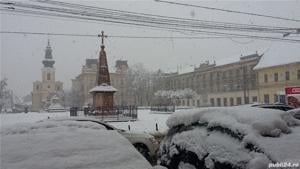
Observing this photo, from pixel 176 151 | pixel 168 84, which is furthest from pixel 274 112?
pixel 168 84

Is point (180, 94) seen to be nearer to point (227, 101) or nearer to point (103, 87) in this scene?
point (227, 101)

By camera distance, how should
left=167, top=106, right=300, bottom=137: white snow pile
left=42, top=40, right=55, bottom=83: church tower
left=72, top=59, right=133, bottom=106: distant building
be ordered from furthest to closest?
left=42, top=40, right=55, bottom=83: church tower
left=72, top=59, right=133, bottom=106: distant building
left=167, top=106, right=300, bottom=137: white snow pile

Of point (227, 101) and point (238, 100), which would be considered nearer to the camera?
point (238, 100)

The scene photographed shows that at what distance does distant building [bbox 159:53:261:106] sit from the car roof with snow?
63.7 m

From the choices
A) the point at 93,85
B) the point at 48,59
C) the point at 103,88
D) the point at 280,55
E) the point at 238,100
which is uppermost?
the point at 48,59

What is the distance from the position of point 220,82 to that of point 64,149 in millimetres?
82656

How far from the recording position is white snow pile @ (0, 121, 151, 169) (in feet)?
11.8

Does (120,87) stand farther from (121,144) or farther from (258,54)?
(121,144)

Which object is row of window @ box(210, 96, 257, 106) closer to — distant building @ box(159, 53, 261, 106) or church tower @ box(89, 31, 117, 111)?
distant building @ box(159, 53, 261, 106)

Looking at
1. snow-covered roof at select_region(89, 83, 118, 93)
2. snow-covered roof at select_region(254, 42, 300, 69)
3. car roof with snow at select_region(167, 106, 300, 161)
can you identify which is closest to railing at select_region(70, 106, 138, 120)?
snow-covered roof at select_region(89, 83, 118, 93)

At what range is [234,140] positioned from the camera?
471cm

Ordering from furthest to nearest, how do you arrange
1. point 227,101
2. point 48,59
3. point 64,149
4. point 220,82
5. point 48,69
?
point 48,59 < point 48,69 < point 220,82 < point 227,101 < point 64,149

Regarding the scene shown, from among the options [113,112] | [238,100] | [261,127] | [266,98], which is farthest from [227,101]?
[261,127]

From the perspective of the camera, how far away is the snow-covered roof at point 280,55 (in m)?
58.5
